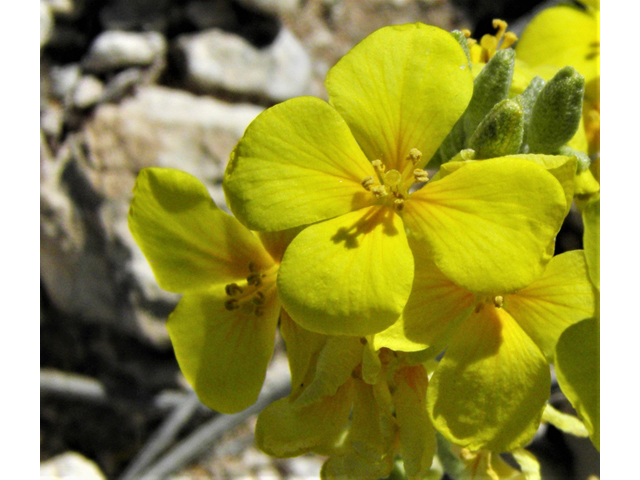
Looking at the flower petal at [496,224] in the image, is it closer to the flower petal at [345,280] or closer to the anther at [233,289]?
the flower petal at [345,280]

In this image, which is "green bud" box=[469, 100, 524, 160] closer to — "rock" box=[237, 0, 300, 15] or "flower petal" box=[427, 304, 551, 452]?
"flower petal" box=[427, 304, 551, 452]

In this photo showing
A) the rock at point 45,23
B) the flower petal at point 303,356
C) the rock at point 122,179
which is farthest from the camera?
the rock at point 45,23

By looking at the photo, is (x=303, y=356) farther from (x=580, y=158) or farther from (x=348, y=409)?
(x=580, y=158)

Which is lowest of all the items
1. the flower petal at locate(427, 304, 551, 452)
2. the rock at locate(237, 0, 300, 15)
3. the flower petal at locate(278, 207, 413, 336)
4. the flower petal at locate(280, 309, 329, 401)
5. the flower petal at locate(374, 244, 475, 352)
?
the flower petal at locate(280, 309, 329, 401)

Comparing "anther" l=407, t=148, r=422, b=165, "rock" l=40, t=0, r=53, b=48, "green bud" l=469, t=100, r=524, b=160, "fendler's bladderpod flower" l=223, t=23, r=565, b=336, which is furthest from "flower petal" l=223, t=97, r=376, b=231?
"rock" l=40, t=0, r=53, b=48

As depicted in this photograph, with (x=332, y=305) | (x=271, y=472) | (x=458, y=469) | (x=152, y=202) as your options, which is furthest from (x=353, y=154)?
(x=271, y=472)

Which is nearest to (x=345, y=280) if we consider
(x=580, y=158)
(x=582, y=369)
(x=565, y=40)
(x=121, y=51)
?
(x=582, y=369)

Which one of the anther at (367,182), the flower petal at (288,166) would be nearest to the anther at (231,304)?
the flower petal at (288,166)

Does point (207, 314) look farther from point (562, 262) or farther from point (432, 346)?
point (562, 262)
